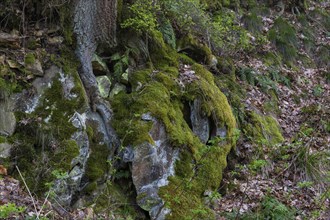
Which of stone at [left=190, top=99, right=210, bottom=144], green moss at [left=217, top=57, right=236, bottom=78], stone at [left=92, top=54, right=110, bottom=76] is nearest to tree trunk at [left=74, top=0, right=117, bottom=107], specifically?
stone at [left=92, top=54, right=110, bottom=76]

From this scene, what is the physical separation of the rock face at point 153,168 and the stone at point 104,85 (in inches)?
26.9

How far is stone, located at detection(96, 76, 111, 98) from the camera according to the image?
537 centimetres

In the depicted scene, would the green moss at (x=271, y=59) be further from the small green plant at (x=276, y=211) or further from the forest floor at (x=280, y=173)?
the small green plant at (x=276, y=211)

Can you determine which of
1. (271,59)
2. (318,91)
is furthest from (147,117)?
(318,91)

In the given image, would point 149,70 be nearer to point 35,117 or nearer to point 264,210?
point 35,117

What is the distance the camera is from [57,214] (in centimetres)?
387

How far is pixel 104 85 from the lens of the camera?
17.7 ft

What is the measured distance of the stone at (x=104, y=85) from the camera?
5.37 meters

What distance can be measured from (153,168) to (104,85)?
1.42 meters

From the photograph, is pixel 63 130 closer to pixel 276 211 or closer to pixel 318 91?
pixel 276 211

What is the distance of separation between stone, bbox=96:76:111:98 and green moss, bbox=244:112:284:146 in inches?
107

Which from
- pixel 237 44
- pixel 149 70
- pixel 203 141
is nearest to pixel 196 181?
pixel 203 141

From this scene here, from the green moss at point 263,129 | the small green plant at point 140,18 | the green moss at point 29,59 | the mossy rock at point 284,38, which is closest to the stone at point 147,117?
the small green plant at point 140,18

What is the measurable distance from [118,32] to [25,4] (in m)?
1.50
